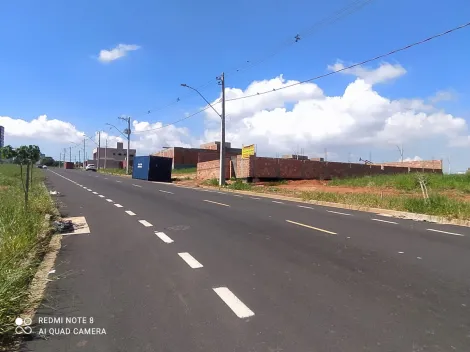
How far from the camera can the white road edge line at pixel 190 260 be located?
720cm

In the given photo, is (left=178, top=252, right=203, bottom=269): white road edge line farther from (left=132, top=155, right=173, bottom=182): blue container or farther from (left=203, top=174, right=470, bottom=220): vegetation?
(left=132, top=155, right=173, bottom=182): blue container

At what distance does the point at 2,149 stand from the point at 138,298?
10751 millimetres

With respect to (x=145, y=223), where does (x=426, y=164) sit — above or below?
above

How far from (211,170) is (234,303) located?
43873mm

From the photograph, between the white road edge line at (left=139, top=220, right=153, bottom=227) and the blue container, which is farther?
the blue container

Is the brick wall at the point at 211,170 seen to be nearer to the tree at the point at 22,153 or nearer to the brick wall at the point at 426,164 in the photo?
the tree at the point at 22,153

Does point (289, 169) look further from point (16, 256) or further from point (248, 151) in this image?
point (16, 256)

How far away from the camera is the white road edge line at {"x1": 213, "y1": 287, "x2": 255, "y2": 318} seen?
4.96 m

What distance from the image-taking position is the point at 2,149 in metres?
13.9

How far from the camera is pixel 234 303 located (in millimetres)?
5297

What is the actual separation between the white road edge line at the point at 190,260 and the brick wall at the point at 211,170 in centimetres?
3755

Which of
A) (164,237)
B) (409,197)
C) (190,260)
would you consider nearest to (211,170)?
(409,197)

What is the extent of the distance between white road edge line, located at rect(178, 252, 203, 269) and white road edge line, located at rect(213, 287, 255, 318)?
1.37 m

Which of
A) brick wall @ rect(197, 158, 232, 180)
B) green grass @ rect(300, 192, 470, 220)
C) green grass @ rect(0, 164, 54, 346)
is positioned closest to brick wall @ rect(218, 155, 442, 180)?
brick wall @ rect(197, 158, 232, 180)
